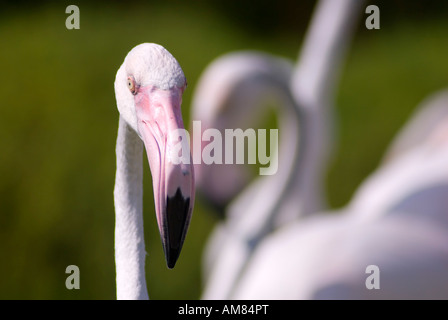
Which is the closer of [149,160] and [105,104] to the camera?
[149,160]

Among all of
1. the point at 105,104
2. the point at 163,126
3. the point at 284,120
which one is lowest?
the point at 163,126

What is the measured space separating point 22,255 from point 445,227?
217 centimetres

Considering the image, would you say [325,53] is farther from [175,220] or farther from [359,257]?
[175,220]

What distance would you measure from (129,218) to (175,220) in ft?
0.82

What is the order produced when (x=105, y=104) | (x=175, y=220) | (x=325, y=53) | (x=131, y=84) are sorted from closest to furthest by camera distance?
(x=175, y=220), (x=131, y=84), (x=325, y=53), (x=105, y=104)

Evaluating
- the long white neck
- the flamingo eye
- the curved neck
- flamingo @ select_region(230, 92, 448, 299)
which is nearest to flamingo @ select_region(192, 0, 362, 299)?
the curved neck

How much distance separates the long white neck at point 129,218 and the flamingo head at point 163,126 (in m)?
0.09

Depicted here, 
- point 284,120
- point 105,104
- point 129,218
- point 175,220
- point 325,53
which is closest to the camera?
point 175,220

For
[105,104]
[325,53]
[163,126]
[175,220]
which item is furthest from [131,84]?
[105,104]

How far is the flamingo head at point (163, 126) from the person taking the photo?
1127 millimetres

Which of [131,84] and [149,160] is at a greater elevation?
[131,84]

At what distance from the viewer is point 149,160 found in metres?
1.19

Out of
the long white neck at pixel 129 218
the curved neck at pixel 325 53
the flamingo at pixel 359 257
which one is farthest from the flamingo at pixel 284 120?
the long white neck at pixel 129 218

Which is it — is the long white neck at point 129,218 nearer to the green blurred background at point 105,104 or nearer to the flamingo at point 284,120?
the flamingo at point 284,120
